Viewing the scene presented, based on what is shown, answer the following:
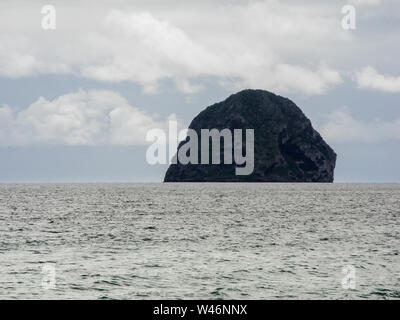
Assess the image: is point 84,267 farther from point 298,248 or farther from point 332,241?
point 332,241

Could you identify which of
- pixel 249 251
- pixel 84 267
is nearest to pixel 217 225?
pixel 249 251

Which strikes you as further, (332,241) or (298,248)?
(332,241)

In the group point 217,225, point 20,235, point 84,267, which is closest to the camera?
point 84,267

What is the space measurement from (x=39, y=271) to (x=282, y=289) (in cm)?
1554

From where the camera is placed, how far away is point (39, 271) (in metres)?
35.9

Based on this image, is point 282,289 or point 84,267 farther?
point 84,267

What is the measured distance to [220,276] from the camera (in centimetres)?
3428
